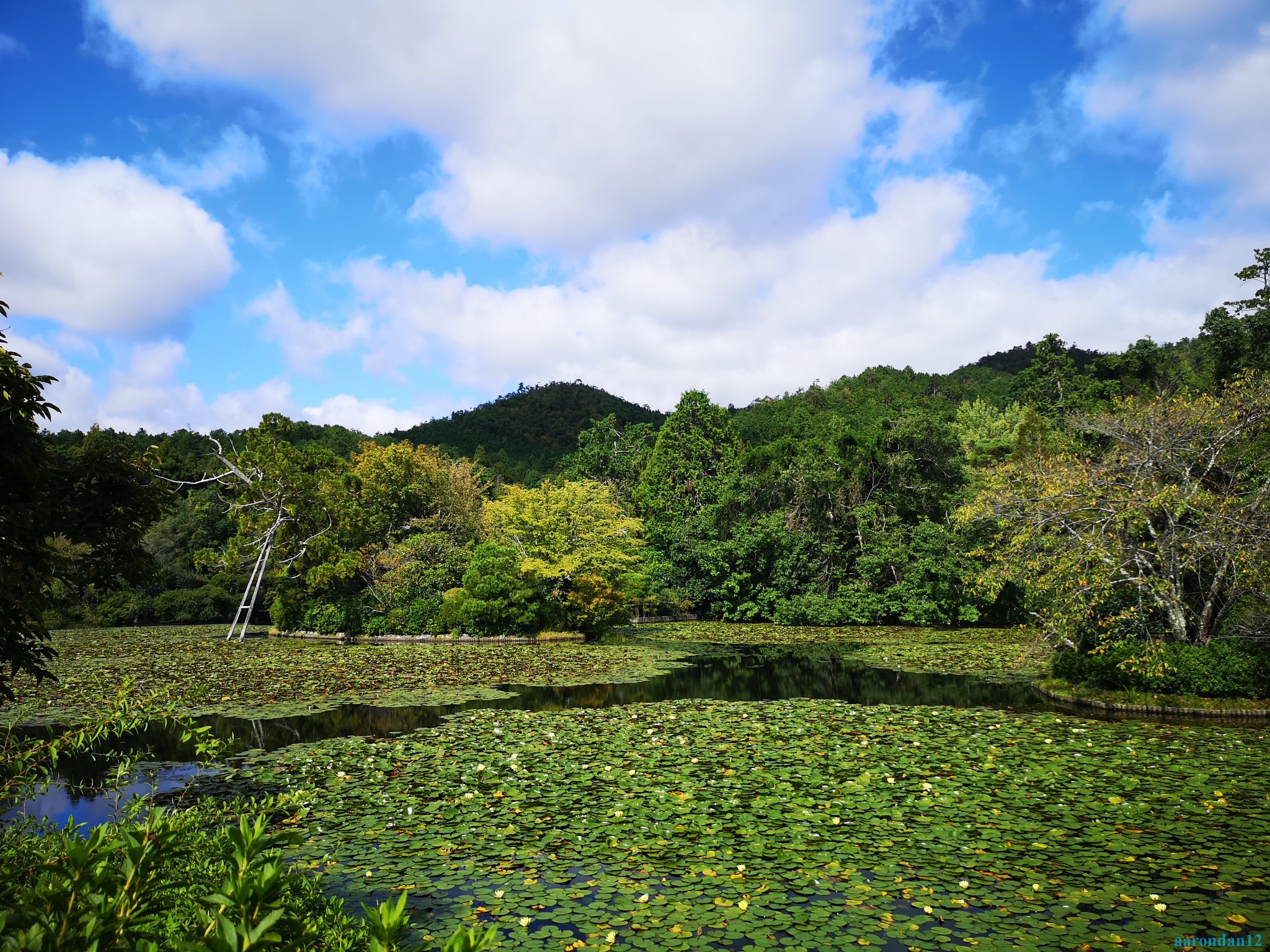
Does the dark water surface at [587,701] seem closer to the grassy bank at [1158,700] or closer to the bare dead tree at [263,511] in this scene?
the grassy bank at [1158,700]

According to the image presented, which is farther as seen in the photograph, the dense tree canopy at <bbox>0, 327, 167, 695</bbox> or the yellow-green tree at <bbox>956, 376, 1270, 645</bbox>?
the yellow-green tree at <bbox>956, 376, 1270, 645</bbox>

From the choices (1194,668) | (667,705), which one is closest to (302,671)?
(667,705)

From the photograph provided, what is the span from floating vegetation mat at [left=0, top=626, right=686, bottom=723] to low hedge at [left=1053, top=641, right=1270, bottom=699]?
8.46 metres

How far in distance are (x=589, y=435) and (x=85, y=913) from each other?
4170 cm

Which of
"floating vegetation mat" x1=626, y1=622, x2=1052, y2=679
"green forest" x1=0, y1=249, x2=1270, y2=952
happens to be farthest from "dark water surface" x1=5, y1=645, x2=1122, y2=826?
"floating vegetation mat" x1=626, y1=622, x2=1052, y2=679

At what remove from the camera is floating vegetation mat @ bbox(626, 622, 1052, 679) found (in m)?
15.0

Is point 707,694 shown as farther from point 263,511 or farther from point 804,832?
point 263,511

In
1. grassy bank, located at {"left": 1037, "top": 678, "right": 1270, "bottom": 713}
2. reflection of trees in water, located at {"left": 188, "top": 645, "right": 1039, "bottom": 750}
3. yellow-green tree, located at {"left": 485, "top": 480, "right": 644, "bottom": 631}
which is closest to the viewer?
reflection of trees in water, located at {"left": 188, "top": 645, "right": 1039, "bottom": 750}

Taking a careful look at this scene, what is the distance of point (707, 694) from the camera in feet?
43.3

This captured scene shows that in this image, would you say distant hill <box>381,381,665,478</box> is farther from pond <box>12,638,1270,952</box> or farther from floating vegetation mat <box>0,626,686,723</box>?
pond <box>12,638,1270,952</box>

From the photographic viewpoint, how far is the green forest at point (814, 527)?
36.7ft

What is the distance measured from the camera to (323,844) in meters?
5.90

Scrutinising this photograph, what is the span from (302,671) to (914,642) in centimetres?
1574

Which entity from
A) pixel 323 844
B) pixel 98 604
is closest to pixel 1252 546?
pixel 323 844
